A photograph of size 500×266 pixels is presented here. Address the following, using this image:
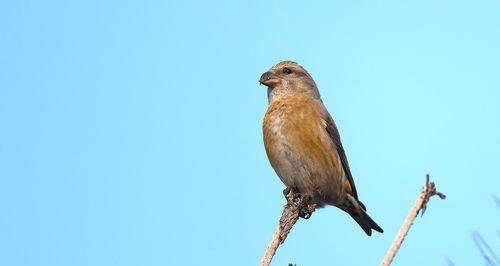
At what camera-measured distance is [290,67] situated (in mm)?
8828

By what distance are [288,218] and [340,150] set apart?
3730 millimetres

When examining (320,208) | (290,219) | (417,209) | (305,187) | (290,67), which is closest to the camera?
(417,209)

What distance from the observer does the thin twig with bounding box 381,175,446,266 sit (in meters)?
2.76

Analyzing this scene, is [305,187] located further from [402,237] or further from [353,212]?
[402,237]

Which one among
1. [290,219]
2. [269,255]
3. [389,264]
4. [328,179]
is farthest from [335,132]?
[389,264]

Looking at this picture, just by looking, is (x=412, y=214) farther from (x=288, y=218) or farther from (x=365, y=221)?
(x=365, y=221)

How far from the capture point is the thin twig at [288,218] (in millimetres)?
3455

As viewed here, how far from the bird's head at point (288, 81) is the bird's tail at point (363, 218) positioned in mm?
1442

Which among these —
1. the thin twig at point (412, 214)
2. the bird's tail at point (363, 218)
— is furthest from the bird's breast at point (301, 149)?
the thin twig at point (412, 214)

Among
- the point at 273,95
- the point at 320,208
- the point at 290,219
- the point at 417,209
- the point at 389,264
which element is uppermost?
the point at 273,95

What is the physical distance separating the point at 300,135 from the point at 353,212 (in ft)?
4.75

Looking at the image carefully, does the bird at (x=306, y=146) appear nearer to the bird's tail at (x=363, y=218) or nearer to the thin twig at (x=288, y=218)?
the bird's tail at (x=363, y=218)

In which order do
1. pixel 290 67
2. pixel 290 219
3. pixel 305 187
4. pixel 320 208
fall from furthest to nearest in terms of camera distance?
pixel 290 67 → pixel 320 208 → pixel 305 187 → pixel 290 219

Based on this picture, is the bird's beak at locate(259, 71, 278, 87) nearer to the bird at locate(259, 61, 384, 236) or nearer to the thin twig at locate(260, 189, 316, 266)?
the bird at locate(259, 61, 384, 236)
